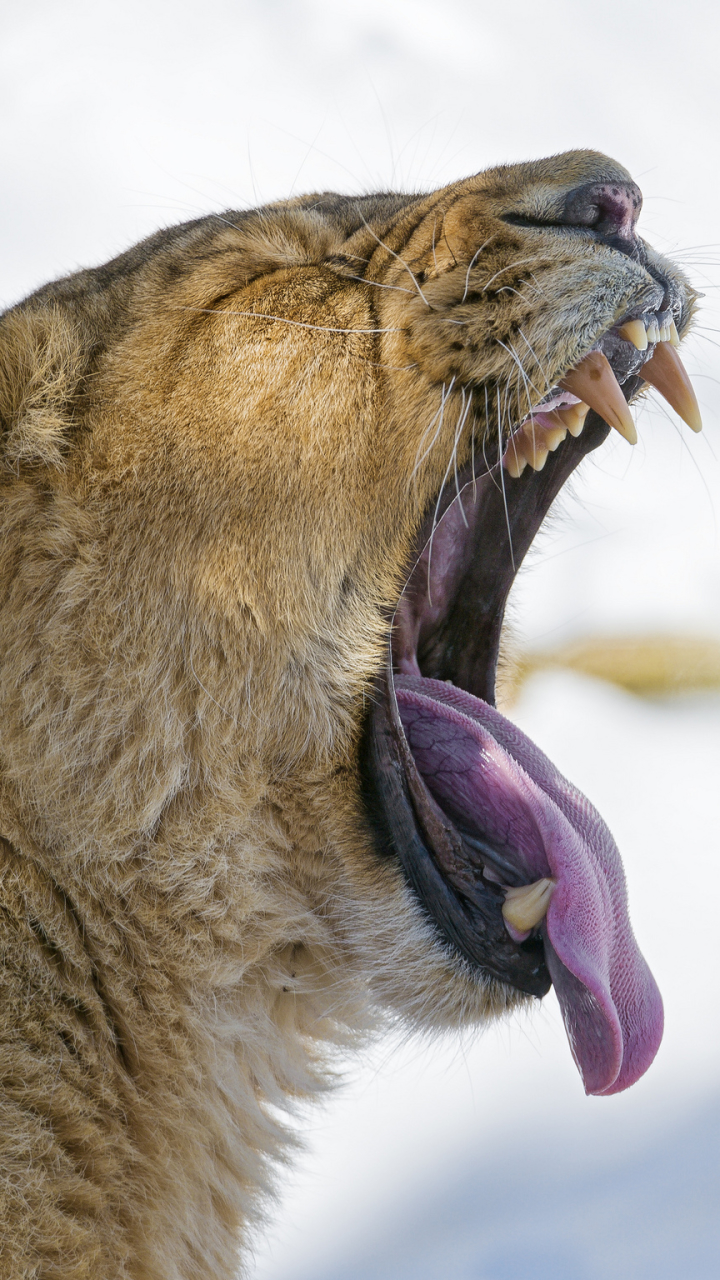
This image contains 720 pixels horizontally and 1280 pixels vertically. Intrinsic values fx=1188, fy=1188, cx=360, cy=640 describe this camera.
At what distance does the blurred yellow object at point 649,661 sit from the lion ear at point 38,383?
8.56 feet

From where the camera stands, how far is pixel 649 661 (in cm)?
434

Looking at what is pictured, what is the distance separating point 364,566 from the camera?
180 centimetres

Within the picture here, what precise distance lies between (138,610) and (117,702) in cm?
13

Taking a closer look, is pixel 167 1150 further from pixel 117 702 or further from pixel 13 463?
pixel 13 463

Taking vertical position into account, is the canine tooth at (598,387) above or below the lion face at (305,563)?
above

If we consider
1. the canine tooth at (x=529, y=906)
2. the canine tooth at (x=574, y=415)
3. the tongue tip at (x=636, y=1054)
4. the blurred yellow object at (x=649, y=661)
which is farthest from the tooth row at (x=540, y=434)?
the blurred yellow object at (x=649, y=661)

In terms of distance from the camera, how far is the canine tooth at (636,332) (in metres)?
1.82

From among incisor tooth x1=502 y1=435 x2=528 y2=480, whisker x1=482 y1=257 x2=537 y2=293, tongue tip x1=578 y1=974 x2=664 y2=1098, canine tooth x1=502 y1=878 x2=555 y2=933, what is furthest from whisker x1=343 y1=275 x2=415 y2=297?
tongue tip x1=578 y1=974 x2=664 y2=1098

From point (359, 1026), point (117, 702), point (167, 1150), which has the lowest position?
point (167, 1150)

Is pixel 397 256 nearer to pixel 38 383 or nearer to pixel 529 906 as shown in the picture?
pixel 38 383

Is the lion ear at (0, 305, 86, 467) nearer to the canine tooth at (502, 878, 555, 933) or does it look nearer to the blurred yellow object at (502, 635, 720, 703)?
the canine tooth at (502, 878, 555, 933)

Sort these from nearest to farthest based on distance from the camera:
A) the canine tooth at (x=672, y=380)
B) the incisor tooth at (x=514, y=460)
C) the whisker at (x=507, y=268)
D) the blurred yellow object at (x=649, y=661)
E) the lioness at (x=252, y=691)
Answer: the lioness at (x=252, y=691)
the whisker at (x=507, y=268)
the canine tooth at (x=672, y=380)
the incisor tooth at (x=514, y=460)
the blurred yellow object at (x=649, y=661)

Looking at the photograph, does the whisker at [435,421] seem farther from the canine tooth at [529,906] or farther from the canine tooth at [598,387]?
the canine tooth at [529,906]

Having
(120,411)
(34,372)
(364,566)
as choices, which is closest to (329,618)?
(364,566)
